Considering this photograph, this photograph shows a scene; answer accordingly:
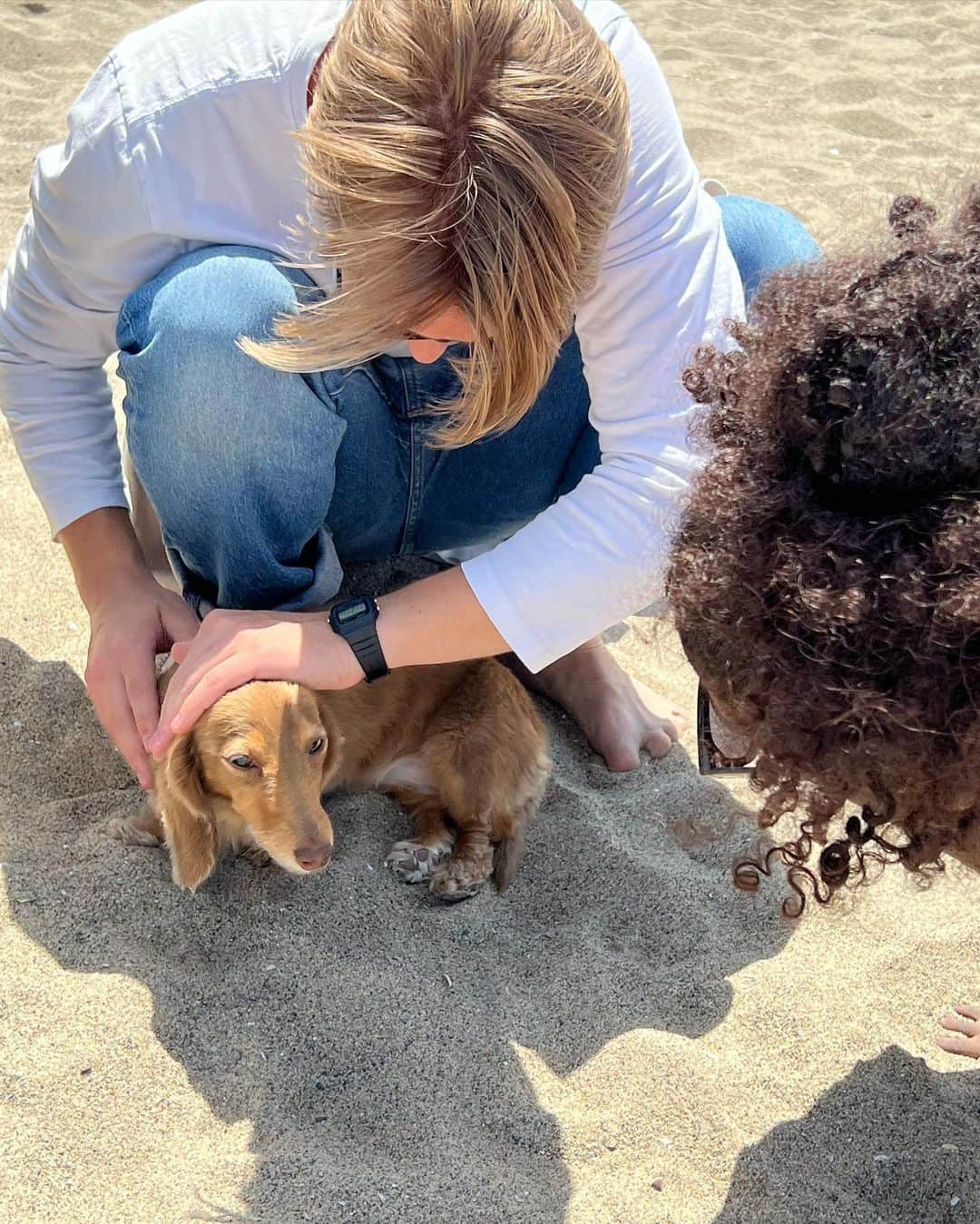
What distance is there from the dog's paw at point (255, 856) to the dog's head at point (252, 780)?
0.14m

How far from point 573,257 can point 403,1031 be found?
54.3 inches

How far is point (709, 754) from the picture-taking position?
1.99 metres

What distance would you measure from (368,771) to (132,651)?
0.77 meters

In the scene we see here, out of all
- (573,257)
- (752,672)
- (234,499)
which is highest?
(573,257)

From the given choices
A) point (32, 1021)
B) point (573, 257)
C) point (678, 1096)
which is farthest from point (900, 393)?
point (32, 1021)

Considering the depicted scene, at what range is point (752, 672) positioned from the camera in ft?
5.28

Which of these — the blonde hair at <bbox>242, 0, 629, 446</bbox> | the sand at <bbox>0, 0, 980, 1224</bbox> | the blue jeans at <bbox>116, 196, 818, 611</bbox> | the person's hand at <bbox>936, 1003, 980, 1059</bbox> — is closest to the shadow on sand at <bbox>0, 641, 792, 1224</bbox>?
the sand at <bbox>0, 0, 980, 1224</bbox>

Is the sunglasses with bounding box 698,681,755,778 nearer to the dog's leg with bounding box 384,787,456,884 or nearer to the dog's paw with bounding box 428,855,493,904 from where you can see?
the dog's paw with bounding box 428,855,493,904

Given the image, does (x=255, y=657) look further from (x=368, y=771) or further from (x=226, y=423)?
(x=368, y=771)

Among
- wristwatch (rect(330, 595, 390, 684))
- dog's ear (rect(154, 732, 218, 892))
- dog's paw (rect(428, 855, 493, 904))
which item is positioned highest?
wristwatch (rect(330, 595, 390, 684))

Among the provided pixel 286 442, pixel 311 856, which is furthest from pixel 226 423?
pixel 311 856

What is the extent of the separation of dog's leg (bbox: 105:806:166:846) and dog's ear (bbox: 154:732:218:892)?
13 cm

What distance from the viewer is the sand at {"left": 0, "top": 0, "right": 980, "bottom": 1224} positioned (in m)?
2.04

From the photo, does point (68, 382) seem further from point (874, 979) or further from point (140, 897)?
point (874, 979)
